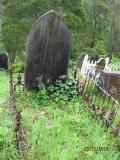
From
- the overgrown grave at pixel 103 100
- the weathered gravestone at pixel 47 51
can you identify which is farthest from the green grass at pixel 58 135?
the weathered gravestone at pixel 47 51

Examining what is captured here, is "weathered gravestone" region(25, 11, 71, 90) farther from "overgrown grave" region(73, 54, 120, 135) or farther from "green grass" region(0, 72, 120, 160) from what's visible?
"green grass" region(0, 72, 120, 160)

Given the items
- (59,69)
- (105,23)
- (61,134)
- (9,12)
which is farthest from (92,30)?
(61,134)

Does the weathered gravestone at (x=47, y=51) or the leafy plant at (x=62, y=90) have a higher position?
the weathered gravestone at (x=47, y=51)

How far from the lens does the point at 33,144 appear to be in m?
3.72

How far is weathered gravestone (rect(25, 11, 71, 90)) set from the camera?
234 inches

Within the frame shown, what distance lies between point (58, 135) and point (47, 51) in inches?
89.0

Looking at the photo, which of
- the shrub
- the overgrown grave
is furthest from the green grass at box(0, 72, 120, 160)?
the shrub

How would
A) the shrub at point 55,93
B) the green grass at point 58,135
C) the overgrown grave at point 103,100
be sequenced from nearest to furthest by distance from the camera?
the green grass at point 58,135 < the overgrown grave at point 103,100 < the shrub at point 55,93

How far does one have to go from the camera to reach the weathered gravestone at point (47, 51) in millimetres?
5934

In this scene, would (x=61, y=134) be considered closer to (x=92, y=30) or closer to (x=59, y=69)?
(x=59, y=69)

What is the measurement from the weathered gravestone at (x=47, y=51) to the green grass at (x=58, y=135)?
2.65 ft

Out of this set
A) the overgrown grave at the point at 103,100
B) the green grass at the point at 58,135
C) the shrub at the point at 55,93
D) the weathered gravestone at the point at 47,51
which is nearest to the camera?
the green grass at the point at 58,135

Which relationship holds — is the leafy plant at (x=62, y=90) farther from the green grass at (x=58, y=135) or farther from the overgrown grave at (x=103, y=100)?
the green grass at (x=58, y=135)

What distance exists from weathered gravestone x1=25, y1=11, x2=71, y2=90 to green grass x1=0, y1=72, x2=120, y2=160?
Answer: 807mm
